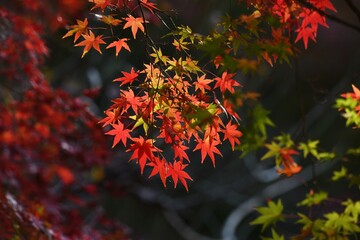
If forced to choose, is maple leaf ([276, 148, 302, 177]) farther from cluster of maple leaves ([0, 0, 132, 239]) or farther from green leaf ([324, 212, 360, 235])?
cluster of maple leaves ([0, 0, 132, 239])

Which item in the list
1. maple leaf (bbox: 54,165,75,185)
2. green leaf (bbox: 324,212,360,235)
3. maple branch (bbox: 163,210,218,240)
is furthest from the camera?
maple branch (bbox: 163,210,218,240)

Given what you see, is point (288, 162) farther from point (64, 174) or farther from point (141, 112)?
point (64, 174)

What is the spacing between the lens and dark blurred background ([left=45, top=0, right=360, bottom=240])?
10.1 m

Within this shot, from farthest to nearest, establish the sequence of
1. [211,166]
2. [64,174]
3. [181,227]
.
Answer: [211,166] < [181,227] < [64,174]

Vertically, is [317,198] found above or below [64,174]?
above

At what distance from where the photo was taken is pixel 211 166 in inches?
433

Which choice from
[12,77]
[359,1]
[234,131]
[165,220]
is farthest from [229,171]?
[234,131]

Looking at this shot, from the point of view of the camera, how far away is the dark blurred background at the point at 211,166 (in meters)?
10.1

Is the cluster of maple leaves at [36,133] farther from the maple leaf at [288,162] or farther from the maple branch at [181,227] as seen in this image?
the maple branch at [181,227]

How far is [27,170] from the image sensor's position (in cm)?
796

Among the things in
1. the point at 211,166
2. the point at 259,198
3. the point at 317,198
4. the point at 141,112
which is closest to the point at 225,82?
the point at 141,112

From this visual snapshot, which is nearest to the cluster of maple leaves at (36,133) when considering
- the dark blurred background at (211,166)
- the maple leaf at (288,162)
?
the maple leaf at (288,162)

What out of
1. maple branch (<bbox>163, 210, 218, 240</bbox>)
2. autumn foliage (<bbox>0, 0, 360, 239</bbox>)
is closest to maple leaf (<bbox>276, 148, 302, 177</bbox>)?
autumn foliage (<bbox>0, 0, 360, 239</bbox>)

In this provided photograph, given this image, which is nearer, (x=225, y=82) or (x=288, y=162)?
(x=225, y=82)
